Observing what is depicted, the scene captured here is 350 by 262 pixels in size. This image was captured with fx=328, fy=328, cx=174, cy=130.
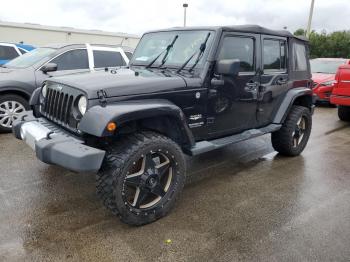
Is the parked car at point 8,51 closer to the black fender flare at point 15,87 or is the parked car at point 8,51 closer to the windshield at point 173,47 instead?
the black fender flare at point 15,87

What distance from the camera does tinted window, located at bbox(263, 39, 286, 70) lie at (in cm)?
449

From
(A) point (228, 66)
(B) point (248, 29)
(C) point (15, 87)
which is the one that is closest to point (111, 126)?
(A) point (228, 66)

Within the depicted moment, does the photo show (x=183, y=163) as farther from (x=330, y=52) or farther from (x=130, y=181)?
(x=330, y=52)

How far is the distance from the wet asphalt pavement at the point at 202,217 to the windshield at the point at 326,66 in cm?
726

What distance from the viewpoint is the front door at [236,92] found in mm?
3791

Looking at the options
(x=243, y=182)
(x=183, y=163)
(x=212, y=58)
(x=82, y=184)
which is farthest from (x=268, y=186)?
(x=82, y=184)

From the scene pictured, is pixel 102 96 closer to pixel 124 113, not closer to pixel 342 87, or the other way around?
pixel 124 113

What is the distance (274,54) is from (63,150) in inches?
131

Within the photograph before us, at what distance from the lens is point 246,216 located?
335 cm

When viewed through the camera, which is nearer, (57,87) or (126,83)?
(126,83)

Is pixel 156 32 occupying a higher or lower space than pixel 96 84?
higher

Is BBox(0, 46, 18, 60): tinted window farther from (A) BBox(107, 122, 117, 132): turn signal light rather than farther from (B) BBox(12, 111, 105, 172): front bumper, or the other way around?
(A) BBox(107, 122, 117, 132): turn signal light

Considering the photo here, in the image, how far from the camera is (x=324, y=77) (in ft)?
34.3

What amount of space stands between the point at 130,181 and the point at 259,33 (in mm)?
2707
